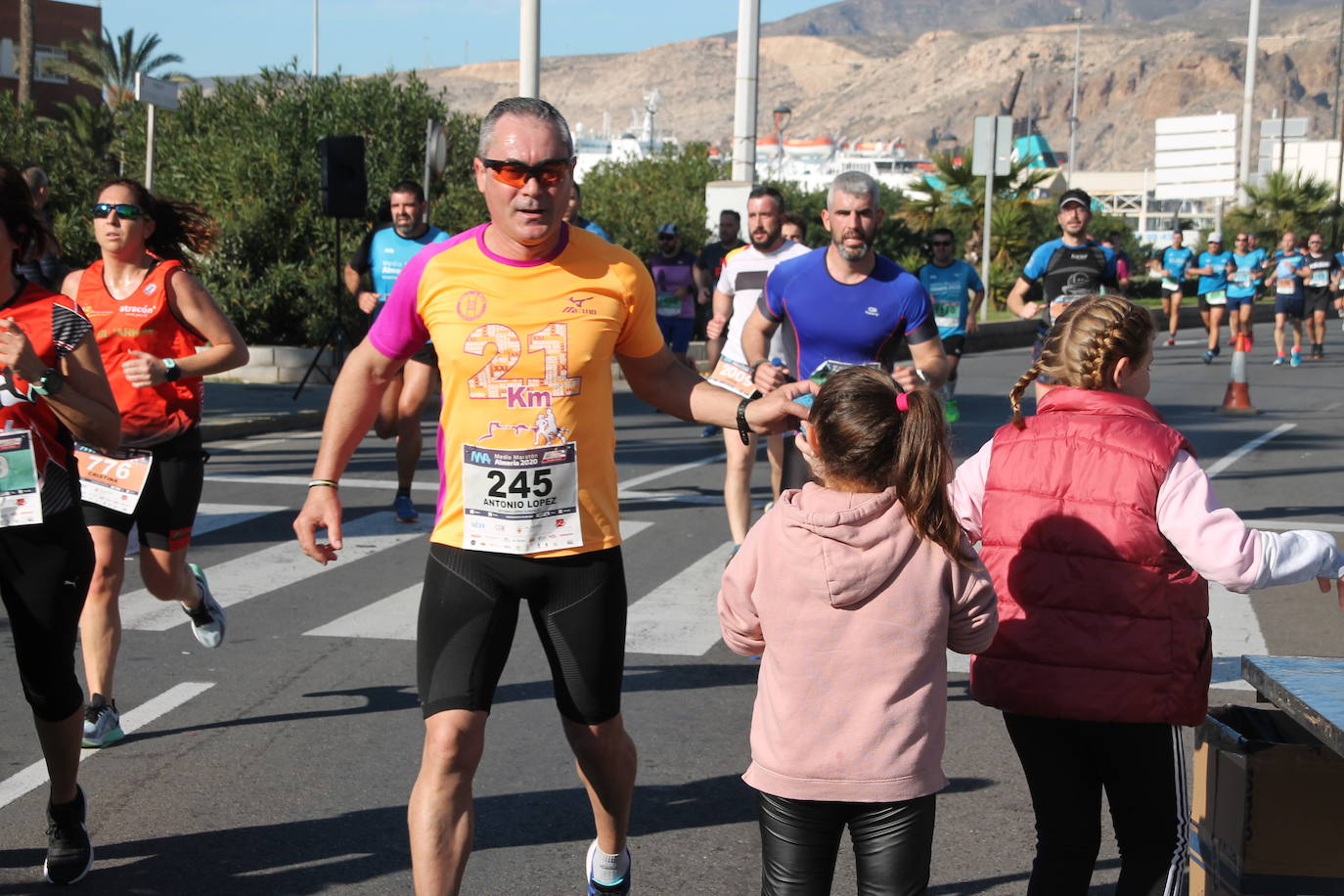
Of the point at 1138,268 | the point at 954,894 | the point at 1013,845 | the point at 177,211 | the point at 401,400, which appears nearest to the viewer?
the point at 954,894

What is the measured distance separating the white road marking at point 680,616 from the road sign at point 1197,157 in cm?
3552

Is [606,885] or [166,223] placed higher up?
[166,223]

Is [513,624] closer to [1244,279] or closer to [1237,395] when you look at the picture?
[1237,395]

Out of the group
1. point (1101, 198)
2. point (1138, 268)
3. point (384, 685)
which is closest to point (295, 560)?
point (384, 685)

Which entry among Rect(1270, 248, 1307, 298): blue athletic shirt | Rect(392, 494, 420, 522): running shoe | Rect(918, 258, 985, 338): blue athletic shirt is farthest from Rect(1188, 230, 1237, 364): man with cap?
Rect(392, 494, 420, 522): running shoe

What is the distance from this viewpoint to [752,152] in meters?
20.6

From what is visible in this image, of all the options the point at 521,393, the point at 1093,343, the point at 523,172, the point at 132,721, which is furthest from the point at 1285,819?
the point at 132,721

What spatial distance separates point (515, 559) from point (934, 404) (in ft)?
3.63

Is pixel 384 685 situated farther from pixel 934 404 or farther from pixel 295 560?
pixel 934 404

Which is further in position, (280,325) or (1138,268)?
(1138,268)

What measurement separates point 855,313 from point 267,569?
12.2 feet

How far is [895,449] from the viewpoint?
3.20m

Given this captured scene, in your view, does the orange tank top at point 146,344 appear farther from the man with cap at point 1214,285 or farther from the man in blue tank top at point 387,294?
the man with cap at point 1214,285

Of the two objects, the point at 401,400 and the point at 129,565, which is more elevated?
the point at 401,400
